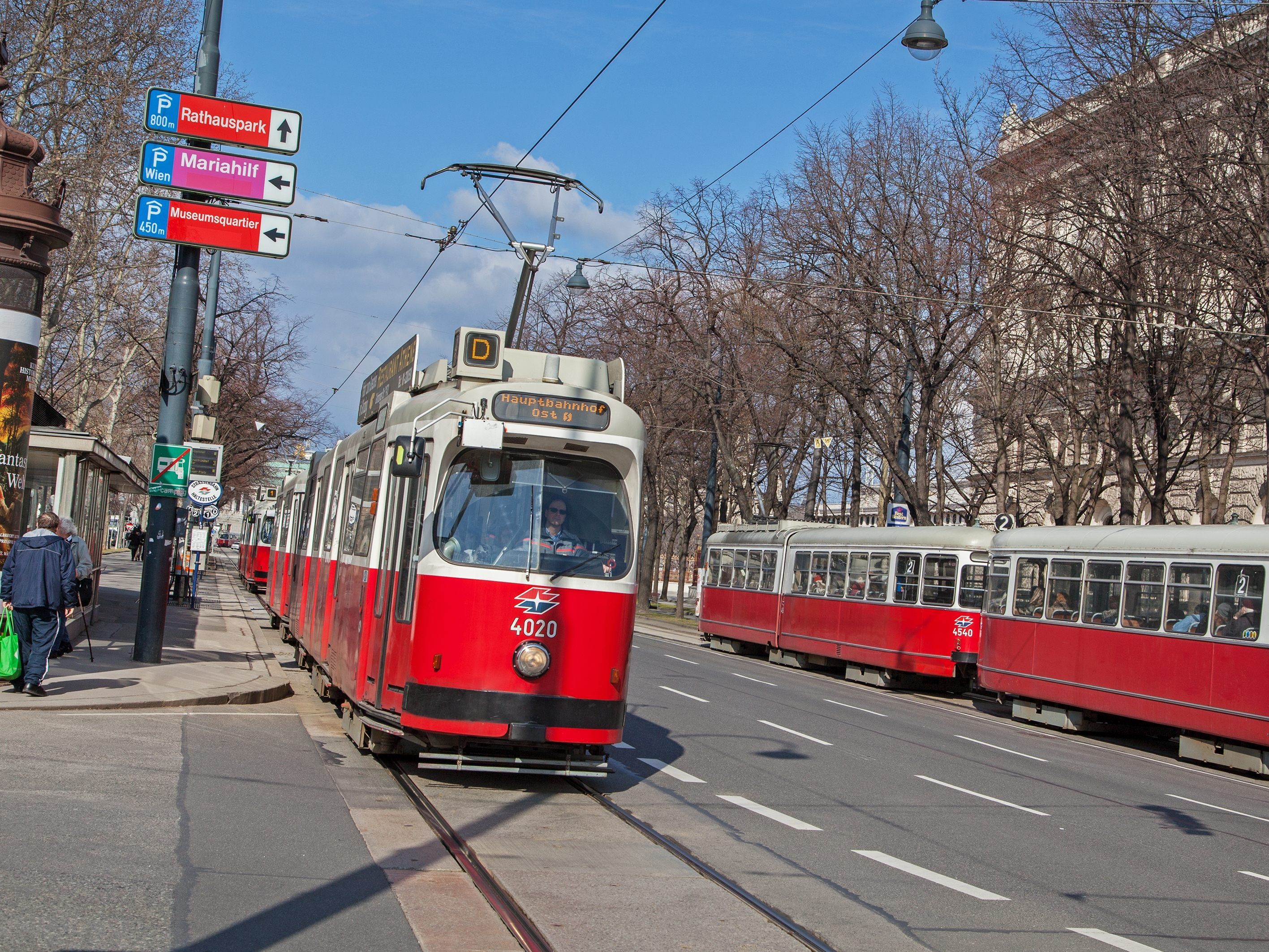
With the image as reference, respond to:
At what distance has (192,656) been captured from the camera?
57.2ft

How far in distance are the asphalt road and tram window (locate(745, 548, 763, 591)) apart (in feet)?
43.1

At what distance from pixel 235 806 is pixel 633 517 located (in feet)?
11.4

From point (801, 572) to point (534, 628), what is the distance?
65.6ft

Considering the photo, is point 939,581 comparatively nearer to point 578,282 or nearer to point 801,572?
point 801,572

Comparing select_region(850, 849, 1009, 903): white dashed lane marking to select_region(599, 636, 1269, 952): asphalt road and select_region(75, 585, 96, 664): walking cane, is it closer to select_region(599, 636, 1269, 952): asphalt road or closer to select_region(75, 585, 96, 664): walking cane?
select_region(599, 636, 1269, 952): asphalt road

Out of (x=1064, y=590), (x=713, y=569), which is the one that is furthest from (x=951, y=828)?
(x=713, y=569)

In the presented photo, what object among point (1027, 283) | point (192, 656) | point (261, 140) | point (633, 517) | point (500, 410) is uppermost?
point (1027, 283)

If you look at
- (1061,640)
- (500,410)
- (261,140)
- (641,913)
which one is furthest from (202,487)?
(641,913)

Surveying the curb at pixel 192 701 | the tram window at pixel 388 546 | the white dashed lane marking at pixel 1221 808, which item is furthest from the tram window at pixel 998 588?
the tram window at pixel 388 546

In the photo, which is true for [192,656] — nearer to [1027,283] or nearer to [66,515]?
[66,515]

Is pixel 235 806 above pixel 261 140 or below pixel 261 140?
below

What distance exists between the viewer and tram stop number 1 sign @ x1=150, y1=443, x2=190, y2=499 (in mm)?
15852

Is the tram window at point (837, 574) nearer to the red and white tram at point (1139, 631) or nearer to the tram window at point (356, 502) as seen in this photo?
the red and white tram at point (1139, 631)

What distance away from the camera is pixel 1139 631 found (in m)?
18.2
